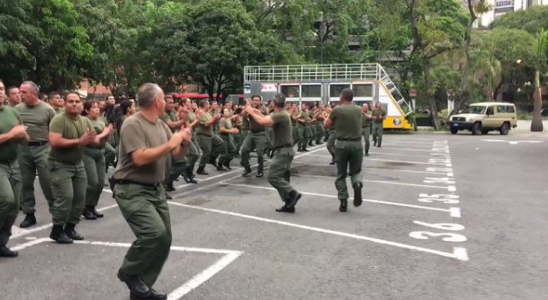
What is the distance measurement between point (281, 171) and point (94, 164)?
2656 mm

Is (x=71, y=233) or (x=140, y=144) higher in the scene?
(x=140, y=144)

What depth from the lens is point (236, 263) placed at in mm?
5398

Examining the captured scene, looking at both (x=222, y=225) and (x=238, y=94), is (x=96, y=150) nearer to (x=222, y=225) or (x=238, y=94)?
(x=222, y=225)

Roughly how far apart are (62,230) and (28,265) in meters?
0.91

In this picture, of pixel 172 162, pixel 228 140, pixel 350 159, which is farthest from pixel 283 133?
pixel 228 140

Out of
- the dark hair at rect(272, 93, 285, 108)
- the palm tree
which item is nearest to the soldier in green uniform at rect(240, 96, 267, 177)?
the dark hair at rect(272, 93, 285, 108)

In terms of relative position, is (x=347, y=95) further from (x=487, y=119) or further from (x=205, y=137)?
(x=487, y=119)

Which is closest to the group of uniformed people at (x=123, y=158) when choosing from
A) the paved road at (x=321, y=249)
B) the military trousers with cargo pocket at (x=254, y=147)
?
the paved road at (x=321, y=249)

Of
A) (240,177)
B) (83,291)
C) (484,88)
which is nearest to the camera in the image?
(83,291)

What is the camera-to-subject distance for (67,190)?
6.09 metres

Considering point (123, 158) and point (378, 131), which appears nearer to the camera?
point (123, 158)

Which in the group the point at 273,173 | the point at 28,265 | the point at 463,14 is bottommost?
the point at 28,265

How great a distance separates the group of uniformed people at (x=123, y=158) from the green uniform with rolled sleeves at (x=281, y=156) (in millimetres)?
15

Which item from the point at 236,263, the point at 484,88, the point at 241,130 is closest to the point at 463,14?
the point at 484,88
